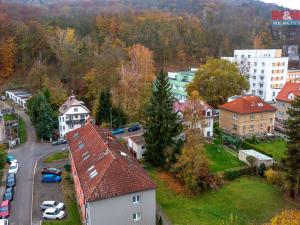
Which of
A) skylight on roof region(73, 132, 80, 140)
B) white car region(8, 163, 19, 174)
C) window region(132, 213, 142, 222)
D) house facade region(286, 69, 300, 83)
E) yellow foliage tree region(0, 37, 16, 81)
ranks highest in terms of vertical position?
yellow foliage tree region(0, 37, 16, 81)

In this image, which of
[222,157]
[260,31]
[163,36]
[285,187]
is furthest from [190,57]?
[285,187]

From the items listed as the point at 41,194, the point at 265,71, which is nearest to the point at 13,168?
the point at 41,194

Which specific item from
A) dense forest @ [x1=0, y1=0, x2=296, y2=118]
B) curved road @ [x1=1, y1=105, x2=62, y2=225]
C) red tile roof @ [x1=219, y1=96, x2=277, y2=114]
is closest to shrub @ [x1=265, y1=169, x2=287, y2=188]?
red tile roof @ [x1=219, y1=96, x2=277, y2=114]

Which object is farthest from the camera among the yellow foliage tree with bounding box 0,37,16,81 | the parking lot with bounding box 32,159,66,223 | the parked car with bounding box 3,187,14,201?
the yellow foliage tree with bounding box 0,37,16,81

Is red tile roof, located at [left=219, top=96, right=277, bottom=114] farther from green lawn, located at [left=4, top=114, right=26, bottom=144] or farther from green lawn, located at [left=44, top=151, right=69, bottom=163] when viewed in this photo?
green lawn, located at [left=4, top=114, right=26, bottom=144]

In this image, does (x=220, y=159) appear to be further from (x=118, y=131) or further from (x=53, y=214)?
(x=53, y=214)

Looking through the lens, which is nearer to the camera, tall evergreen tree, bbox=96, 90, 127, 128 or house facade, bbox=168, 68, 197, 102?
tall evergreen tree, bbox=96, 90, 127, 128

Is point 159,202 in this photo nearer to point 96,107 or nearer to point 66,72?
point 96,107

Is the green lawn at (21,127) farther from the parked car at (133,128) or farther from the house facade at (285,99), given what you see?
the house facade at (285,99)
